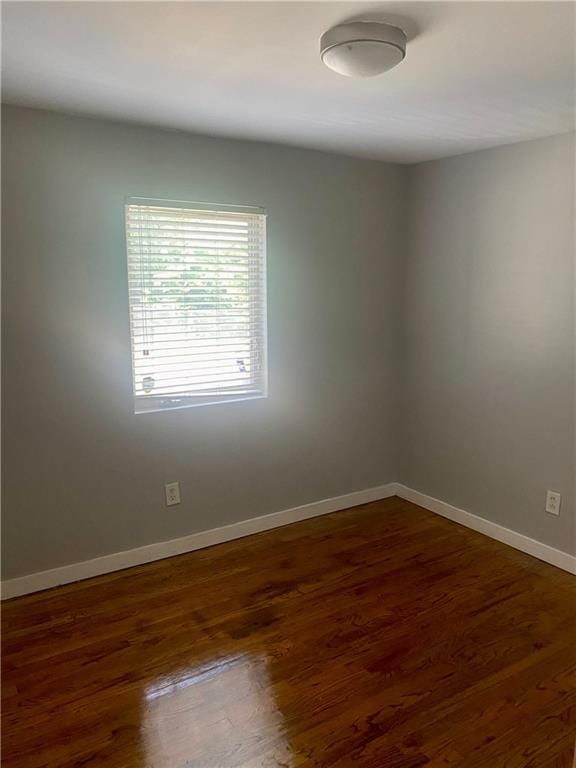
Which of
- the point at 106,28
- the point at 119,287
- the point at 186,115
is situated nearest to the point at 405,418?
the point at 119,287

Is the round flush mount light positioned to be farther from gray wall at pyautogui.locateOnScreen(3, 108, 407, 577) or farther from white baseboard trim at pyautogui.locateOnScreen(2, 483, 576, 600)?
white baseboard trim at pyautogui.locateOnScreen(2, 483, 576, 600)

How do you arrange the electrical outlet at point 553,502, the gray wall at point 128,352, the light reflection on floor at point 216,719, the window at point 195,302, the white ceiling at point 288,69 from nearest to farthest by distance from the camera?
the white ceiling at point 288,69
the light reflection on floor at point 216,719
the gray wall at point 128,352
the window at point 195,302
the electrical outlet at point 553,502

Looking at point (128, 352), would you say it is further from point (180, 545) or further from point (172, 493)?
point (180, 545)

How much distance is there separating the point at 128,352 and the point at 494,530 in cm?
228

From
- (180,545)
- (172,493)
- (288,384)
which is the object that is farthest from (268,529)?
(288,384)

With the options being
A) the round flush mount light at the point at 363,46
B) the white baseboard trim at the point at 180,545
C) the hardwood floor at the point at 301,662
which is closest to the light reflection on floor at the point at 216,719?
the hardwood floor at the point at 301,662

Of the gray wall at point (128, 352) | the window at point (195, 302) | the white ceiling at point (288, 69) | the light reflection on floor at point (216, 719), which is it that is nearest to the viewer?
the white ceiling at point (288, 69)

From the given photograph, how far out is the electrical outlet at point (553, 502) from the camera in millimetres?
2846

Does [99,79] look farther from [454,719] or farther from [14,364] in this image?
[454,719]

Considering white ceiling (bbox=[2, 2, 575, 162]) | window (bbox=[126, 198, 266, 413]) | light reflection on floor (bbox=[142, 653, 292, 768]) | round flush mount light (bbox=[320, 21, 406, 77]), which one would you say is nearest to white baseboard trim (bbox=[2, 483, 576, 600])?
window (bbox=[126, 198, 266, 413])

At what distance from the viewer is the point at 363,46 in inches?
63.6

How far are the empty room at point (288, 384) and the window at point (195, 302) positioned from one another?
0.02 metres

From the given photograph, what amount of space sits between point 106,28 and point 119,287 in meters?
1.24

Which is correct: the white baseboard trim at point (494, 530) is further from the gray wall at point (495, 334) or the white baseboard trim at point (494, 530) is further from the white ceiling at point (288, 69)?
the white ceiling at point (288, 69)
